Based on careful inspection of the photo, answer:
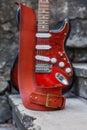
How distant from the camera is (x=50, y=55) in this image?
74.0 inches

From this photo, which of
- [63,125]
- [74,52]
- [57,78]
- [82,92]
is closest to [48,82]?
[57,78]

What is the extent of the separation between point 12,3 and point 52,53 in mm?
467

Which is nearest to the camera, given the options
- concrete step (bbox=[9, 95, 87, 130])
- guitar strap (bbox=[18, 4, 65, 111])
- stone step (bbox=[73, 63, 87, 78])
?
concrete step (bbox=[9, 95, 87, 130])

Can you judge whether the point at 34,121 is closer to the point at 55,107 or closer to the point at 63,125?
the point at 63,125

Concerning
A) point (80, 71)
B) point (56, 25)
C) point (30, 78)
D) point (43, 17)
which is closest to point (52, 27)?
point (56, 25)

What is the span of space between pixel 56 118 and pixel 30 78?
13.0 inches

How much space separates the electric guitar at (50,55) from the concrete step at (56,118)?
0.18 metres

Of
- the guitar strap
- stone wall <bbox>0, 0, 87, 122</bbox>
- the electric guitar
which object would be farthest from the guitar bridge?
stone wall <bbox>0, 0, 87, 122</bbox>

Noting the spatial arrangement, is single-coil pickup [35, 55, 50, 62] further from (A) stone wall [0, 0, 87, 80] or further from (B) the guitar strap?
(A) stone wall [0, 0, 87, 80]

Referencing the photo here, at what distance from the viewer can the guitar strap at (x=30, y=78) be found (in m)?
1.56

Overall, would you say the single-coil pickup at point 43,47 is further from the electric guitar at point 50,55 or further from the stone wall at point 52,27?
the stone wall at point 52,27

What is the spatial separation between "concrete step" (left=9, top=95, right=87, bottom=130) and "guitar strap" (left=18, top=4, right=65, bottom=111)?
39 mm

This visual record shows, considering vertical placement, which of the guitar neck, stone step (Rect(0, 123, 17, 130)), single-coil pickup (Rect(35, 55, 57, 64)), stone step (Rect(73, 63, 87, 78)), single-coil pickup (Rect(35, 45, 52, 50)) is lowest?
stone step (Rect(0, 123, 17, 130))

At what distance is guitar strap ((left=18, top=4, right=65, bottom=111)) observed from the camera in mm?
1558
